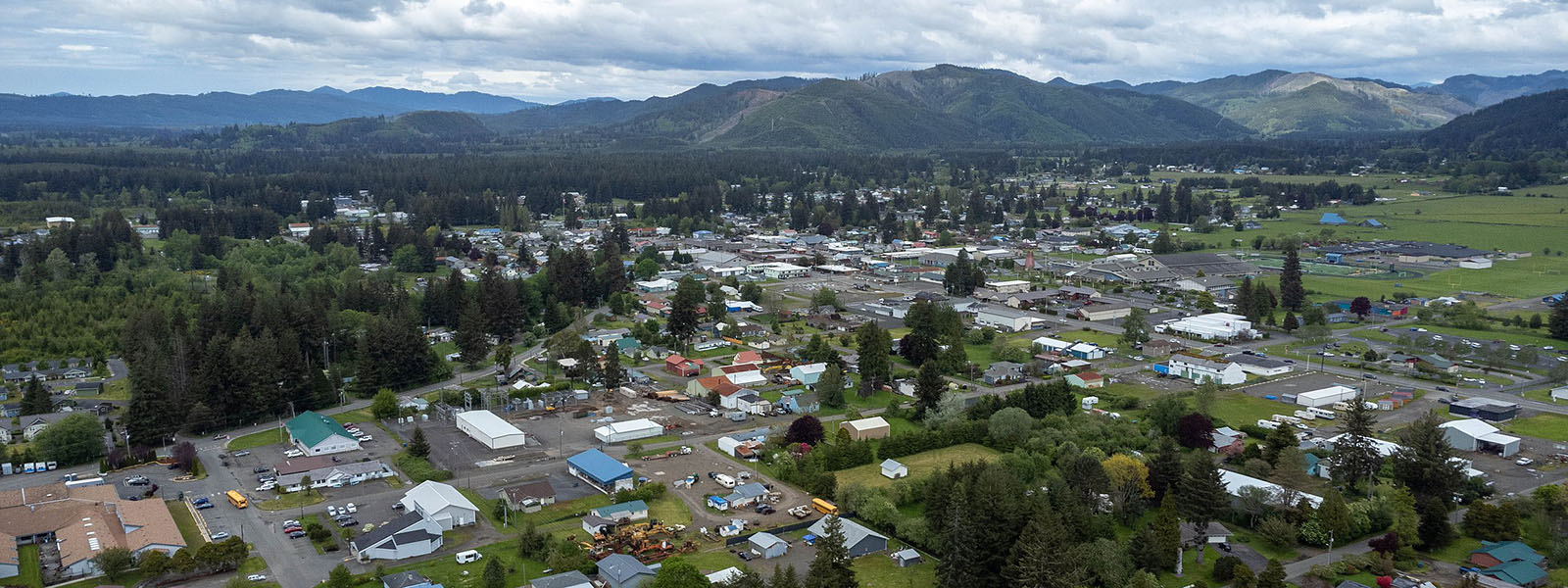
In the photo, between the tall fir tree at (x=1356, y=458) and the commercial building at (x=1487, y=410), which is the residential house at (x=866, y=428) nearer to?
the tall fir tree at (x=1356, y=458)

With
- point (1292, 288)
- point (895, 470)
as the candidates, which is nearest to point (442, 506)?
point (895, 470)

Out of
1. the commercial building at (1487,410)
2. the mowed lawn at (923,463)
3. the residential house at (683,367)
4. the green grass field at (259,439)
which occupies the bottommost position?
the green grass field at (259,439)

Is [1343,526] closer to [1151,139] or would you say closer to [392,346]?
[392,346]

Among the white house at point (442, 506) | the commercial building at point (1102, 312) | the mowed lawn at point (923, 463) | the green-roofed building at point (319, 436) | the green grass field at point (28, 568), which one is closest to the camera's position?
the green grass field at point (28, 568)

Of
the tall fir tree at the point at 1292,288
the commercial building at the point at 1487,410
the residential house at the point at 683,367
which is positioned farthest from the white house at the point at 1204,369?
the residential house at the point at 683,367

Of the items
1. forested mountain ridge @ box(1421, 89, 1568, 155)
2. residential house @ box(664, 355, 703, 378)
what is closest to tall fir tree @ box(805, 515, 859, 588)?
residential house @ box(664, 355, 703, 378)
